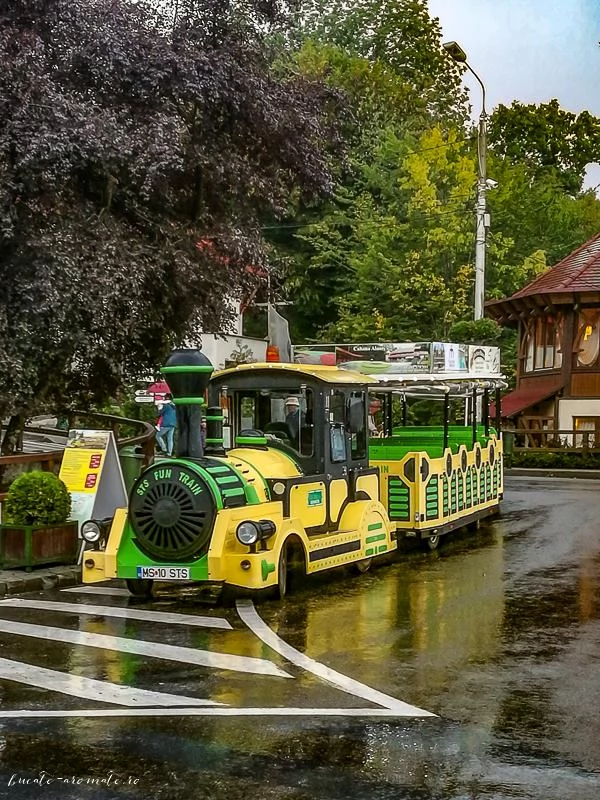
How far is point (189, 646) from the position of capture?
9.05 meters

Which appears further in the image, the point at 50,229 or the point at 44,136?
the point at 50,229

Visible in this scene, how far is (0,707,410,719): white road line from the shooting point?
6.96 metres

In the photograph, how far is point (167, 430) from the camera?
22.8 meters

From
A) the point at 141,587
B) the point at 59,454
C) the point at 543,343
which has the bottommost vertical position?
the point at 141,587

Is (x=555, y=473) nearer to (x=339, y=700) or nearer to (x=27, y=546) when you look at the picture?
(x=27, y=546)

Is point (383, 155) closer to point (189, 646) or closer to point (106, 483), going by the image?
point (106, 483)

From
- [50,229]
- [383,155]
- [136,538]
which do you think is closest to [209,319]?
[50,229]

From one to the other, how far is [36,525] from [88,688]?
5567 millimetres

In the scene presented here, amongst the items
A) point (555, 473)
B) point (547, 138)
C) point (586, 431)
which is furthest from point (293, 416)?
point (547, 138)

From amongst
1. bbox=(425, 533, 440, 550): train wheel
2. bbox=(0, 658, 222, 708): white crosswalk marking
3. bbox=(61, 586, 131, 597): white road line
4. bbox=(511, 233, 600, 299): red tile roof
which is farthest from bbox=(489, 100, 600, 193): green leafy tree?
bbox=(0, 658, 222, 708): white crosswalk marking

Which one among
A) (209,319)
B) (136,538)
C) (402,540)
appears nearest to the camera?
(136,538)

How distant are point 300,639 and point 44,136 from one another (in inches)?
292

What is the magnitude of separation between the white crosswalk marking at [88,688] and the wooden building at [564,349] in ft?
92.9

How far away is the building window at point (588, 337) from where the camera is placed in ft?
123
